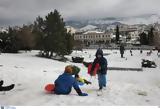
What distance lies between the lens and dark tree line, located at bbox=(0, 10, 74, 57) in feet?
136

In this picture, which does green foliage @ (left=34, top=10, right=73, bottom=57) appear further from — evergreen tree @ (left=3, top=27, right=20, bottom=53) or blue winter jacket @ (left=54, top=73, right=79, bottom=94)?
blue winter jacket @ (left=54, top=73, right=79, bottom=94)

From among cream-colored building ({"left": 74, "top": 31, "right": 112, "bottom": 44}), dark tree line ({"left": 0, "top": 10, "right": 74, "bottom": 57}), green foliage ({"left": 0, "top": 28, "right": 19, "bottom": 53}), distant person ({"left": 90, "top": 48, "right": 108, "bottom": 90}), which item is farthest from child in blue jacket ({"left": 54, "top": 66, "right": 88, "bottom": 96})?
cream-colored building ({"left": 74, "top": 31, "right": 112, "bottom": 44})

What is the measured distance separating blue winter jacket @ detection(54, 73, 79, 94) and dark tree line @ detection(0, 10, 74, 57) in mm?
31160

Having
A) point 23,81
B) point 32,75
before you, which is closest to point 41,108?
point 23,81

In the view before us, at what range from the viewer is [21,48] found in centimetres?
4994

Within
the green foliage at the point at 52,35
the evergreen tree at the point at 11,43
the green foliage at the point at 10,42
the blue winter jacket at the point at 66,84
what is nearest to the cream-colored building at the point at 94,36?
the green foliage at the point at 10,42

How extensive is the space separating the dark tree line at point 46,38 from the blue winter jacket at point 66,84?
31160mm

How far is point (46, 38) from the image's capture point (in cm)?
4206

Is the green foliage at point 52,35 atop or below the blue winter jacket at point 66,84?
atop

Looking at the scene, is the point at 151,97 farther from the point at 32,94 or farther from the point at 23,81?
the point at 23,81

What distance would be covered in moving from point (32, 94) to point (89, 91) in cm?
176

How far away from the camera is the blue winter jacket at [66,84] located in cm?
979

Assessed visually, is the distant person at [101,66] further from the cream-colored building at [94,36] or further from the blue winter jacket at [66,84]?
the cream-colored building at [94,36]

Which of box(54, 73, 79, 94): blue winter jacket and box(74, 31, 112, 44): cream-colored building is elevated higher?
box(74, 31, 112, 44): cream-colored building
